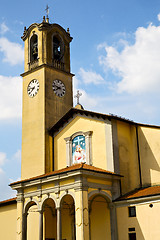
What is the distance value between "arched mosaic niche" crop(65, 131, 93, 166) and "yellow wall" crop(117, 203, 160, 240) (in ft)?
16.2

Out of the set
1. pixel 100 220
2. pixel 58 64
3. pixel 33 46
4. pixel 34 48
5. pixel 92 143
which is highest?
pixel 33 46

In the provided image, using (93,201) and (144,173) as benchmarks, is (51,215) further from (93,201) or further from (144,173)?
(144,173)

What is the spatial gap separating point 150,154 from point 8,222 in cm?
1256

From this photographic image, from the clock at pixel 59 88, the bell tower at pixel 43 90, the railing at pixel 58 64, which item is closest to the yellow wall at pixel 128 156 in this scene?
the bell tower at pixel 43 90

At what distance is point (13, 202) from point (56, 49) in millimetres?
13614

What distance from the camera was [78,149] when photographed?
27.2 m

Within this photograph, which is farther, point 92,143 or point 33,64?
point 33,64

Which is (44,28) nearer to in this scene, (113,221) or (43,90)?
(43,90)

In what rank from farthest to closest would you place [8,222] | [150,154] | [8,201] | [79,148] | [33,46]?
[33,46] → [8,222] → [8,201] → [79,148] → [150,154]

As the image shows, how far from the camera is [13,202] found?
95.6 ft

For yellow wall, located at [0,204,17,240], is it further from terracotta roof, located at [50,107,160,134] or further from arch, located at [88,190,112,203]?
arch, located at [88,190,112,203]

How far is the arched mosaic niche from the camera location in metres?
26.3

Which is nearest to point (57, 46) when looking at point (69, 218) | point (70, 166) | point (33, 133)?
point (33, 133)

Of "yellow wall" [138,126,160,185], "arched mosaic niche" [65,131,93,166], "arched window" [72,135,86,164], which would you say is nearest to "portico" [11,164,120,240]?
"arched mosaic niche" [65,131,93,166]
